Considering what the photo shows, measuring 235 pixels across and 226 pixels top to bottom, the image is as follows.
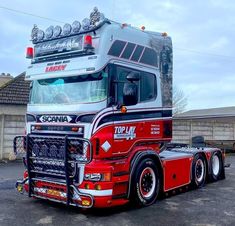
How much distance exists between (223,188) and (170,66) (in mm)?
3726

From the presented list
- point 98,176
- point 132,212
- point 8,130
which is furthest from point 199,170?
point 8,130

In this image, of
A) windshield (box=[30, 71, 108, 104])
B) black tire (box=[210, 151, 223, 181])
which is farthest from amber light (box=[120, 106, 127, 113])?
black tire (box=[210, 151, 223, 181])

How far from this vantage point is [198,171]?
32.8 ft

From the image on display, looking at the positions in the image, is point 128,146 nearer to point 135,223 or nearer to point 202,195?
point 135,223

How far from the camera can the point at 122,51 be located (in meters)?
7.17

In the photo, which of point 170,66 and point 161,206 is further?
point 170,66

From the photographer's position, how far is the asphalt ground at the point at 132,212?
640 centimetres

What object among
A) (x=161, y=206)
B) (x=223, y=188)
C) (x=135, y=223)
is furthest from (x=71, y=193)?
(x=223, y=188)

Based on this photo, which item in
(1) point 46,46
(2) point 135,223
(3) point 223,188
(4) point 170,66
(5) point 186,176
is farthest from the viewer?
(3) point 223,188

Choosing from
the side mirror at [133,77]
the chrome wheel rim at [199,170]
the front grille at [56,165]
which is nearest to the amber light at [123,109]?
the side mirror at [133,77]

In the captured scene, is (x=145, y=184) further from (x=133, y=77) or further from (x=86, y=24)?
(x=86, y=24)

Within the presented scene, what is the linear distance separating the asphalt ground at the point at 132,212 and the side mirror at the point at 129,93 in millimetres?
2137

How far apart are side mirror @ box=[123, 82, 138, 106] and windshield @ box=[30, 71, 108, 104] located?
1.29ft

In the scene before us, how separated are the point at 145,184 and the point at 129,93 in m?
2.04
